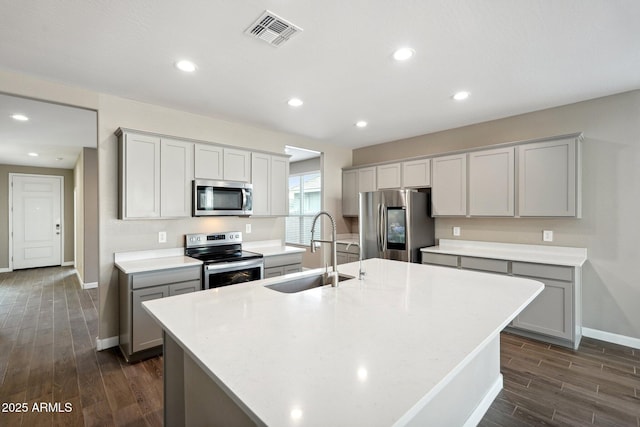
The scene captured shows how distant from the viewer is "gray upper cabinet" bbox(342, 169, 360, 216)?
520 centimetres

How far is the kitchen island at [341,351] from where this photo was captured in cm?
79

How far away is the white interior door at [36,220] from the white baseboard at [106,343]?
20.0ft

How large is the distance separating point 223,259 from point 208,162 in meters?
1.16

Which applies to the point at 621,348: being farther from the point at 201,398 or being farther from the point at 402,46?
the point at 201,398

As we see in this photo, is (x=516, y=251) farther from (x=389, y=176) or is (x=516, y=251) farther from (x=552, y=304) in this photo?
(x=389, y=176)

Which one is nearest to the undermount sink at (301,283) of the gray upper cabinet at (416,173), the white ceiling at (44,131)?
the gray upper cabinet at (416,173)

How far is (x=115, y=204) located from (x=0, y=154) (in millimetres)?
5022

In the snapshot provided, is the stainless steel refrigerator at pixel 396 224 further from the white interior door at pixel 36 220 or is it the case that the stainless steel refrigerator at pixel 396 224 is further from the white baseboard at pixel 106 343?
the white interior door at pixel 36 220

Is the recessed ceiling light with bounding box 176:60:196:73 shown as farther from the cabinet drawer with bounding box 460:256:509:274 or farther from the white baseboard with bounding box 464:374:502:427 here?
the cabinet drawer with bounding box 460:256:509:274

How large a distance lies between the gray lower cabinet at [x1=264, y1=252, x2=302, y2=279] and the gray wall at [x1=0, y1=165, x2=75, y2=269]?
265 inches

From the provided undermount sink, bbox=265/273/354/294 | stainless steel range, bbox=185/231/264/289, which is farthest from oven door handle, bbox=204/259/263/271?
undermount sink, bbox=265/273/354/294

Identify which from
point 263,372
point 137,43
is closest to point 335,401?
point 263,372

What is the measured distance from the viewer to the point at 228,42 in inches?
84.6

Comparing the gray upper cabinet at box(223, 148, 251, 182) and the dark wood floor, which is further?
the gray upper cabinet at box(223, 148, 251, 182)
